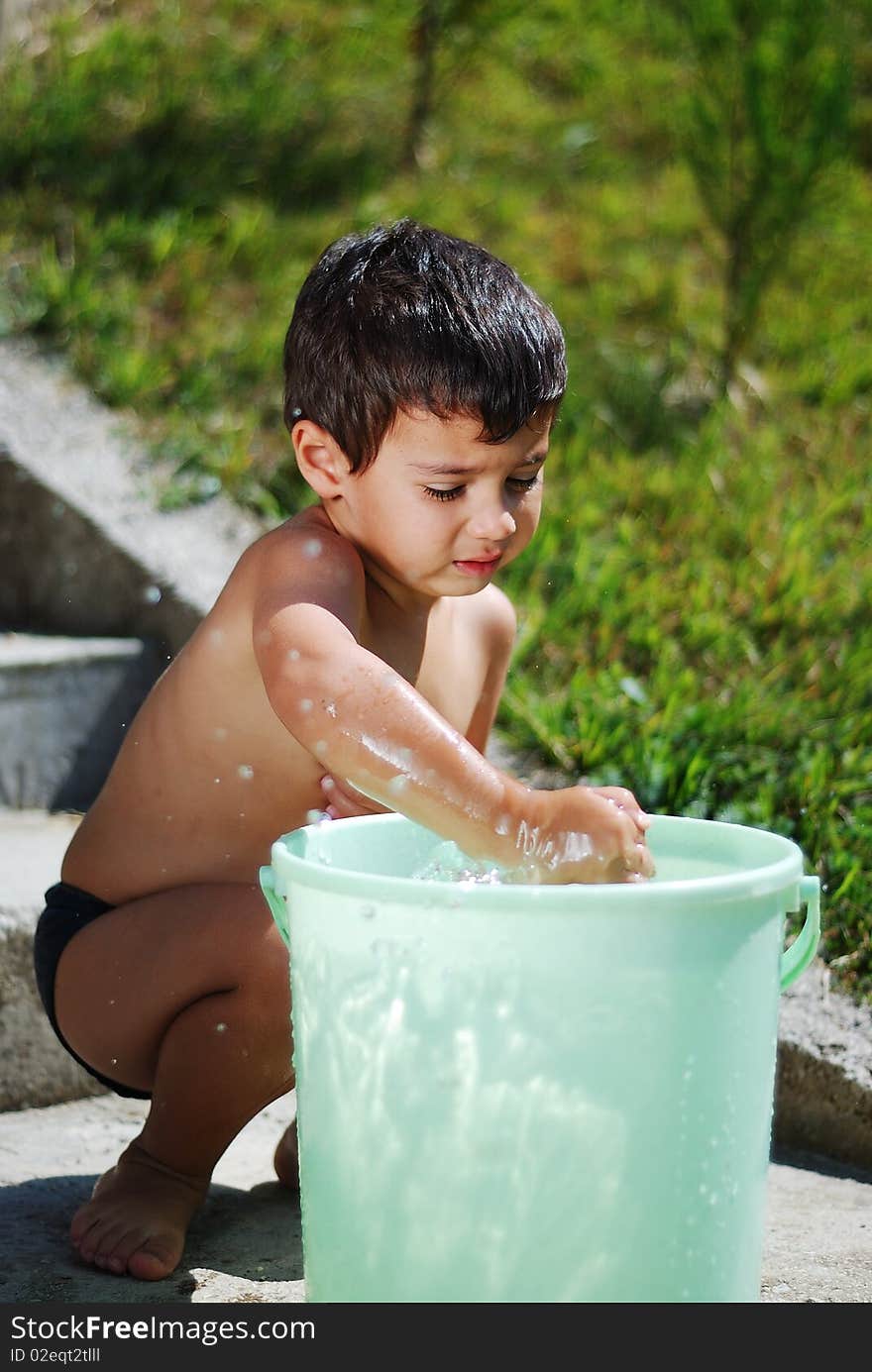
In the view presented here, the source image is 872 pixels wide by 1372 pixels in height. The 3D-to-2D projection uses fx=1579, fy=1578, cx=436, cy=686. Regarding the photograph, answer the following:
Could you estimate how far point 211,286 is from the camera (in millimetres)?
4035

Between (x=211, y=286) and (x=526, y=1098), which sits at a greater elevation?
(x=211, y=286)

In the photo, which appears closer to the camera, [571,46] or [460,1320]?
[460,1320]

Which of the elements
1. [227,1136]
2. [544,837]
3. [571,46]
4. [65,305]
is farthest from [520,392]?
[571,46]

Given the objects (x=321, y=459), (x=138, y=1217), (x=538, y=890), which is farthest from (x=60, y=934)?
(x=538, y=890)

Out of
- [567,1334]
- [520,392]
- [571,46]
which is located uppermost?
[571,46]

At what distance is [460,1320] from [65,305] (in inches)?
113

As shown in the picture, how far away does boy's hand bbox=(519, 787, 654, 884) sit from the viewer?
1.48m

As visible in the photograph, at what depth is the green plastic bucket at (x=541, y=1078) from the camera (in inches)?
50.3

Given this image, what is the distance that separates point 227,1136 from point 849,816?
4.25 feet

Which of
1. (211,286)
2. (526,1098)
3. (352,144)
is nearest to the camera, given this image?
(526,1098)

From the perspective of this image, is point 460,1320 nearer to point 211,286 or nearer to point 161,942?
point 161,942

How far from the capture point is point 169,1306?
5.50ft

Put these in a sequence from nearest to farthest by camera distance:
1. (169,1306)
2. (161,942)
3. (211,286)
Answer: (169,1306), (161,942), (211,286)

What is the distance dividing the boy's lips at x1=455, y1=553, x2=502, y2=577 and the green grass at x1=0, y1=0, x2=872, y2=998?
0.99m
